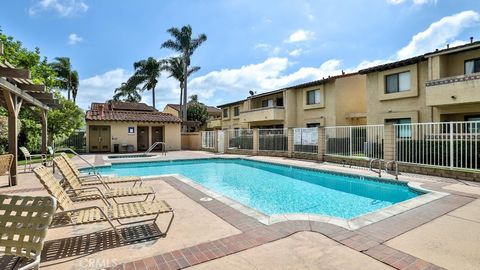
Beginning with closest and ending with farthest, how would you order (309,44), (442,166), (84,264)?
(84,264)
(442,166)
(309,44)

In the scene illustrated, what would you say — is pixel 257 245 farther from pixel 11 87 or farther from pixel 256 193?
pixel 11 87

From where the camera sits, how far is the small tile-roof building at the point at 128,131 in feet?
82.9

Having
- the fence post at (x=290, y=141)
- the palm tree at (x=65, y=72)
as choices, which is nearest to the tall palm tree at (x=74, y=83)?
the palm tree at (x=65, y=72)

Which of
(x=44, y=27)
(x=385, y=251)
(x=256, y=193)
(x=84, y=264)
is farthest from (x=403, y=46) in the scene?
(x=44, y=27)

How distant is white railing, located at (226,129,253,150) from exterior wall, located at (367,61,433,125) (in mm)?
9583

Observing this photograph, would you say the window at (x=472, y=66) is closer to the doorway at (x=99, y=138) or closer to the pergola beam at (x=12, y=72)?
the pergola beam at (x=12, y=72)

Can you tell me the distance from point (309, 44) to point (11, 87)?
1640 cm

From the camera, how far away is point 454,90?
14445 mm

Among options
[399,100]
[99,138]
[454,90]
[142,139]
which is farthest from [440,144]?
[99,138]

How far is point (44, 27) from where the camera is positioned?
15.1 meters

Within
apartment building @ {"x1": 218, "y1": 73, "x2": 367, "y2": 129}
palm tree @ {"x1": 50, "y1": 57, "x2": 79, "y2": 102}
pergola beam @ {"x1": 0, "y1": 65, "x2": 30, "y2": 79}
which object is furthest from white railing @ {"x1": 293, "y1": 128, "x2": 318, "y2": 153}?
palm tree @ {"x1": 50, "y1": 57, "x2": 79, "y2": 102}

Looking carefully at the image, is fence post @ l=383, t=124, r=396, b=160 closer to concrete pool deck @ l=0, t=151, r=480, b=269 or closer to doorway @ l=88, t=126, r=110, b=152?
concrete pool deck @ l=0, t=151, r=480, b=269

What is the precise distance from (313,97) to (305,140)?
28.3 feet

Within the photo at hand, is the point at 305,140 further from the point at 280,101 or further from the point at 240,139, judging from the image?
the point at 280,101
